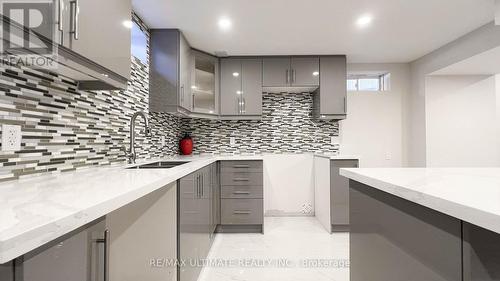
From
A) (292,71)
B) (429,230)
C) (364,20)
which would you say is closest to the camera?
(429,230)

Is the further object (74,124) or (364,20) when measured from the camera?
(364,20)

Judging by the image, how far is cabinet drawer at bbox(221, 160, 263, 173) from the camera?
9.59 ft

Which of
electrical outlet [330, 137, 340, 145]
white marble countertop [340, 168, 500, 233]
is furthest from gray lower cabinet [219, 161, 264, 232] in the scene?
white marble countertop [340, 168, 500, 233]

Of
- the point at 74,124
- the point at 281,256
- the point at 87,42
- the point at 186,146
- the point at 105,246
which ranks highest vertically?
the point at 87,42

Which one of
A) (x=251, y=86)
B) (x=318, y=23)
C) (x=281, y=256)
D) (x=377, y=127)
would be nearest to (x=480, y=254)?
(x=281, y=256)

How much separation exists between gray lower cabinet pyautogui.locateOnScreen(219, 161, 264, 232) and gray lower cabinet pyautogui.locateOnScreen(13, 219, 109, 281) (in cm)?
220

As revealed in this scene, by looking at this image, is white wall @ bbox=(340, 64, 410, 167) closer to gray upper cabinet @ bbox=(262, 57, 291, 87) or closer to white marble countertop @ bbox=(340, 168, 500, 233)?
gray upper cabinet @ bbox=(262, 57, 291, 87)

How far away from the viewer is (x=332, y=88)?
334 centimetres

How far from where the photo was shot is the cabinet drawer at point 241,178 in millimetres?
2922

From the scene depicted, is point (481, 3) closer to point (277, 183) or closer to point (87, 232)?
point (277, 183)

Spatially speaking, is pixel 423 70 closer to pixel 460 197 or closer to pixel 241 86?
pixel 241 86

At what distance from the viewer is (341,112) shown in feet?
11.0

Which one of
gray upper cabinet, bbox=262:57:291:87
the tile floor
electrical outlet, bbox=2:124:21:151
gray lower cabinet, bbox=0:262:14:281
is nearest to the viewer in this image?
gray lower cabinet, bbox=0:262:14:281

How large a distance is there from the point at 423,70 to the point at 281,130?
2162mm
